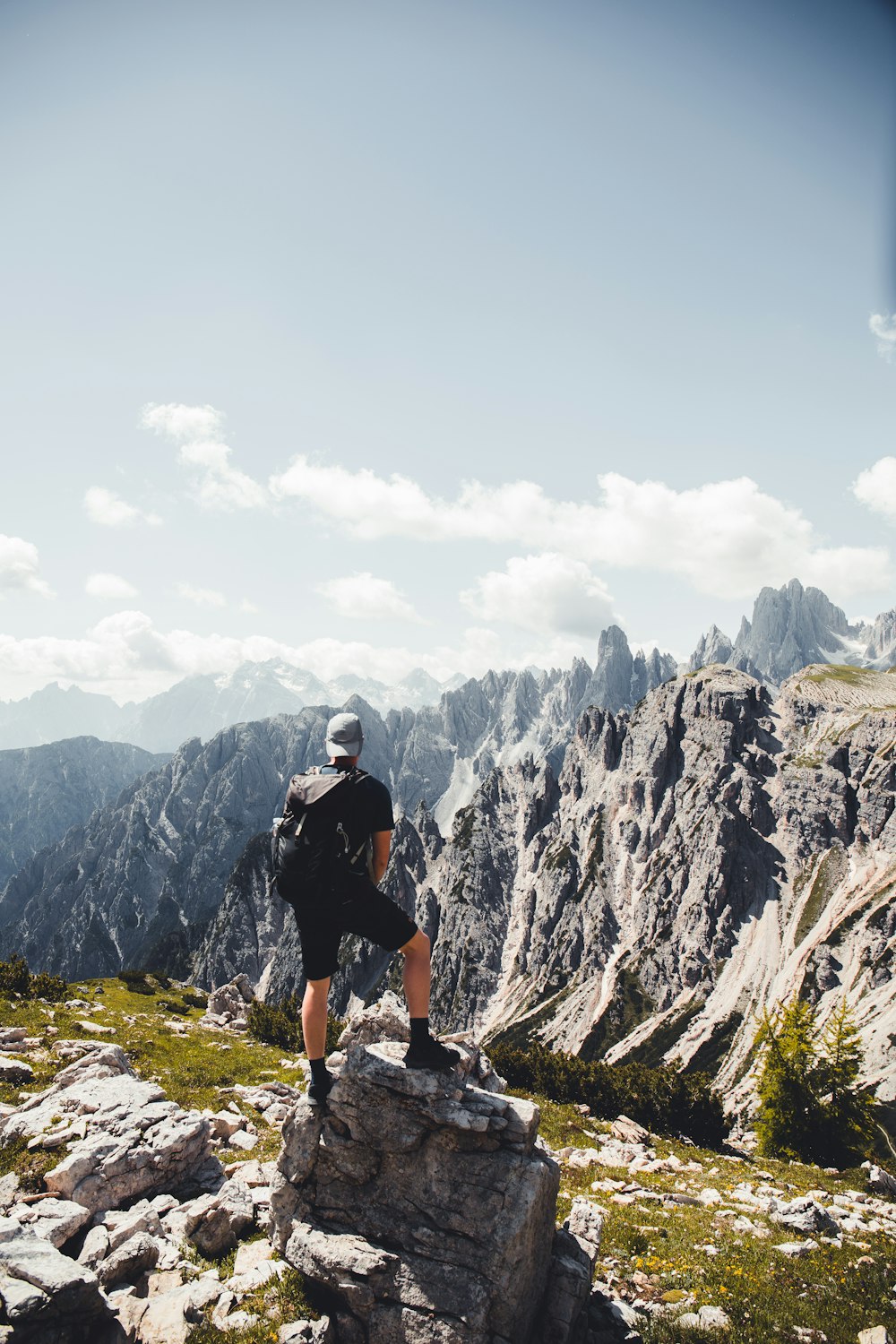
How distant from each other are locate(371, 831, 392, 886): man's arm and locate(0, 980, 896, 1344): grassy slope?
6.53 meters

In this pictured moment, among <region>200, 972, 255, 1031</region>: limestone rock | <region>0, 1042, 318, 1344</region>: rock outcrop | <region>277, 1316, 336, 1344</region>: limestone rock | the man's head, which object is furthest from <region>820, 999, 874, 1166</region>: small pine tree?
the man's head

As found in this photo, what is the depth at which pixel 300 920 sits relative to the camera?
35.3ft

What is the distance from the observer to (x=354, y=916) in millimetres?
11172

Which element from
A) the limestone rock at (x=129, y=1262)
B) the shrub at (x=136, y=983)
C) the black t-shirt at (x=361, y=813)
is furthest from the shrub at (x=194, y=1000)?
the black t-shirt at (x=361, y=813)

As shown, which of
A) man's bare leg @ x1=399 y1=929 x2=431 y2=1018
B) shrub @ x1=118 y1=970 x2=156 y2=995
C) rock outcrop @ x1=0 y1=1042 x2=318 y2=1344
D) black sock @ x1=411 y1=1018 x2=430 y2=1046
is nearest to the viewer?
rock outcrop @ x1=0 y1=1042 x2=318 y2=1344

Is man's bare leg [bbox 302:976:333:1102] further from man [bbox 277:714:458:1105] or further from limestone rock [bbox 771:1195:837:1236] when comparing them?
limestone rock [bbox 771:1195:837:1236]

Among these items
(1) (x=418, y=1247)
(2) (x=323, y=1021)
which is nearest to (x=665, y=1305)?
(1) (x=418, y=1247)

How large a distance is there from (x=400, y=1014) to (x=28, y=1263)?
7.46m

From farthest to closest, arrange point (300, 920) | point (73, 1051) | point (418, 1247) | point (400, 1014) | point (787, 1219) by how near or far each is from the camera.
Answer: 1. point (73, 1051)
2. point (787, 1219)
3. point (400, 1014)
4. point (300, 920)
5. point (418, 1247)

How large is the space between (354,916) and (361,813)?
1916 mm

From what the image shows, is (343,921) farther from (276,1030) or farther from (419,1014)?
(276,1030)

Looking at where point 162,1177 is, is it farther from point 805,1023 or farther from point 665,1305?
point 805,1023

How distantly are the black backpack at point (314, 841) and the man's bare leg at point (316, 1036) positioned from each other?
2017 mm

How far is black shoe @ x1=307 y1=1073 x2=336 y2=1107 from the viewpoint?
37.0ft
